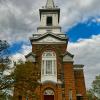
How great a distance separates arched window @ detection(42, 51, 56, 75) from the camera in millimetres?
42047

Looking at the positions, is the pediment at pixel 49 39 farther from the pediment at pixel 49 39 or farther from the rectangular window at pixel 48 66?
the rectangular window at pixel 48 66

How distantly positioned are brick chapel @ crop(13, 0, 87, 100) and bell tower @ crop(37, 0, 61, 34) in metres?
0.46

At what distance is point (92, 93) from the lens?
178 feet

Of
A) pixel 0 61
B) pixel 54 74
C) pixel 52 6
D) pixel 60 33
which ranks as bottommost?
pixel 0 61

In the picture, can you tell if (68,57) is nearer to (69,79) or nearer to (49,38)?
(69,79)

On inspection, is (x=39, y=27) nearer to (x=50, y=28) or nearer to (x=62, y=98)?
(x=50, y=28)

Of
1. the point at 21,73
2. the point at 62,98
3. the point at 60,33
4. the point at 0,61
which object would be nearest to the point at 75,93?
the point at 62,98

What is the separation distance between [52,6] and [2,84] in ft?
79.5

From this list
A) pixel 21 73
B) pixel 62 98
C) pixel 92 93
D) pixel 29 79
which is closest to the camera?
pixel 21 73

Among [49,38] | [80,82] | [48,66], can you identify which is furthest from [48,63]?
[80,82]

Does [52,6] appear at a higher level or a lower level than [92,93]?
higher

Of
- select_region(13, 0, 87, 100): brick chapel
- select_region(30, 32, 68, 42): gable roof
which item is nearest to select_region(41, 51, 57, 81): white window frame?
select_region(13, 0, 87, 100): brick chapel

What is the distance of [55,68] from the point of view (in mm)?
42094

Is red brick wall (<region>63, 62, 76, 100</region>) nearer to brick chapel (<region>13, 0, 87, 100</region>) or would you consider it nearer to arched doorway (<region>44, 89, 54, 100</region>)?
brick chapel (<region>13, 0, 87, 100</region>)
